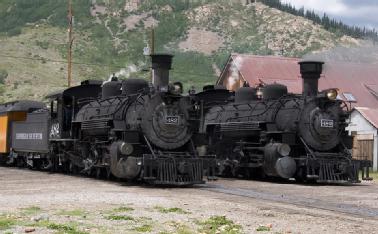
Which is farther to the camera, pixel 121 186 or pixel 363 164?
pixel 363 164

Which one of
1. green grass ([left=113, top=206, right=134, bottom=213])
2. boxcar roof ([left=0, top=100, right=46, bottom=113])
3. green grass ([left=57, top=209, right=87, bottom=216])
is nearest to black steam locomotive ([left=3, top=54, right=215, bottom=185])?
green grass ([left=113, top=206, right=134, bottom=213])

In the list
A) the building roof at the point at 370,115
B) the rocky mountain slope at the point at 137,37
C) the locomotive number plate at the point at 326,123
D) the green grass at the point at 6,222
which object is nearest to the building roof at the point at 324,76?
the building roof at the point at 370,115

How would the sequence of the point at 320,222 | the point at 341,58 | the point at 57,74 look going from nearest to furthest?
the point at 320,222 → the point at 341,58 → the point at 57,74

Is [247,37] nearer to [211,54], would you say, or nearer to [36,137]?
[211,54]

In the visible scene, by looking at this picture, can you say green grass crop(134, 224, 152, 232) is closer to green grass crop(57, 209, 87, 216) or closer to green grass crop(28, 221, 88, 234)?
green grass crop(28, 221, 88, 234)

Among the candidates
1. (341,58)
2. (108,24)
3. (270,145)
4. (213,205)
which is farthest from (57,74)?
(213,205)

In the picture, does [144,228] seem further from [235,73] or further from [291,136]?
[235,73]

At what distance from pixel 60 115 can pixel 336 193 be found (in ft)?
37.3

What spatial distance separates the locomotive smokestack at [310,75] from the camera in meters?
23.3

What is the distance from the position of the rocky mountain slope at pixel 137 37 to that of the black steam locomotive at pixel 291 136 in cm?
5322

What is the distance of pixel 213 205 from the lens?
14156 millimetres

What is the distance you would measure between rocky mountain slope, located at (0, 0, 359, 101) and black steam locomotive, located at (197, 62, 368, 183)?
53220 mm

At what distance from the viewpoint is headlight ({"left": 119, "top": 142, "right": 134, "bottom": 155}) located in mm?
19531

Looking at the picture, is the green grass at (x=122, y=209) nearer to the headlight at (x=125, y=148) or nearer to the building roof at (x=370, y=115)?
the headlight at (x=125, y=148)
